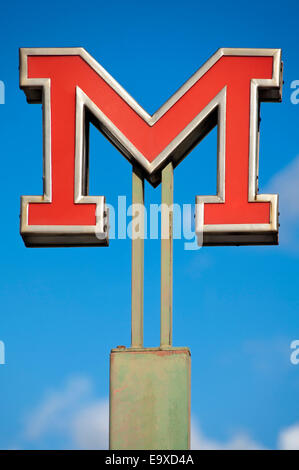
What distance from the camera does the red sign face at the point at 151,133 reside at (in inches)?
516

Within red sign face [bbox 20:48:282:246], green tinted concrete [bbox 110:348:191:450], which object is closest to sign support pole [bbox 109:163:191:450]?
green tinted concrete [bbox 110:348:191:450]

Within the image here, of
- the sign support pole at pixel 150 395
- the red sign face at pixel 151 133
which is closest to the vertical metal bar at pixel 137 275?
the sign support pole at pixel 150 395

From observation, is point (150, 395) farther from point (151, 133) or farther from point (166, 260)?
point (151, 133)

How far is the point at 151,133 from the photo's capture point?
1362cm

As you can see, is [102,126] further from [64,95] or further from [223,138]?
[223,138]

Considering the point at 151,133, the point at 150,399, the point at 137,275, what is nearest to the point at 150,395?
the point at 150,399

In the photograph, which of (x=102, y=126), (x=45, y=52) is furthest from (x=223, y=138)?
(x=45, y=52)

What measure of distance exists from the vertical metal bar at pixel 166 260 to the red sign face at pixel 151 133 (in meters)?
0.33

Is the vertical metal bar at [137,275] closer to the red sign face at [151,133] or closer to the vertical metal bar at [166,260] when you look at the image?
the vertical metal bar at [166,260]

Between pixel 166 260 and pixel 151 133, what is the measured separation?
1727mm

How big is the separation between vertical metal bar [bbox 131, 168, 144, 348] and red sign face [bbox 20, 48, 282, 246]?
1.20ft

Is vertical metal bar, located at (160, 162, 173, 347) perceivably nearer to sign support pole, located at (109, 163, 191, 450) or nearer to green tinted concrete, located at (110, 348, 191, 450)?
sign support pole, located at (109, 163, 191, 450)

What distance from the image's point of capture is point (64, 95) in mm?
13711
